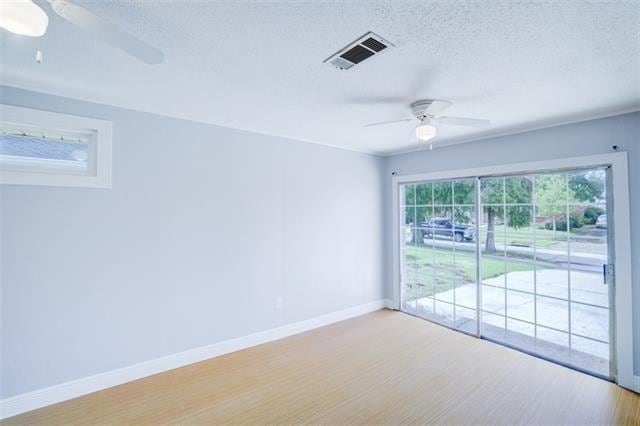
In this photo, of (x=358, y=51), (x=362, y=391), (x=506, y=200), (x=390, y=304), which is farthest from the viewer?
(x=390, y=304)

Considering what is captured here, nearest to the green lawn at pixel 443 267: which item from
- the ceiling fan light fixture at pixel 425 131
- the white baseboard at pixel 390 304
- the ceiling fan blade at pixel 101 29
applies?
the white baseboard at pixel 390 304

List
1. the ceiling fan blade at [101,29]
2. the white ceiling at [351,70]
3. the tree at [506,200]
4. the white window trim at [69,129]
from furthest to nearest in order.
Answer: the tree at [506,200] < the white window trim at [69,129] < the white ceiling at [351,70] < the ceiling fan blade at [101,29]

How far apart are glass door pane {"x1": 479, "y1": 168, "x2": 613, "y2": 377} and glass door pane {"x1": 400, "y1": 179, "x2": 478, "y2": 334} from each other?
187 mm

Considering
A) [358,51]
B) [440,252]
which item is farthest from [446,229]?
[358,51]

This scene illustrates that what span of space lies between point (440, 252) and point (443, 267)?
21 centimetres

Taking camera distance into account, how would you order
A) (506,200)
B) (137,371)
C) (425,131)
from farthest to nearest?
(506,200)
(137,371)
(425,131)

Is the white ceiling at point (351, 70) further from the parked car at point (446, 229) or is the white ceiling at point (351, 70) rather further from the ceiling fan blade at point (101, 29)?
the parked car at point (446, 229)

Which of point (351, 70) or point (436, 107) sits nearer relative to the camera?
point (351, 70)

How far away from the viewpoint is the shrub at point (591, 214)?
2.84 metres

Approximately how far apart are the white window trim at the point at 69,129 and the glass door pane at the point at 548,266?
408 cm

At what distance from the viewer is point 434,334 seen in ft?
12.3

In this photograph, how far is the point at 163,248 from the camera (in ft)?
9.31

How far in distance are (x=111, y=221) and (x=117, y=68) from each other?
1.28m

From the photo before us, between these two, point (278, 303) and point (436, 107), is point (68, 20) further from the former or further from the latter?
point (278, 303)
